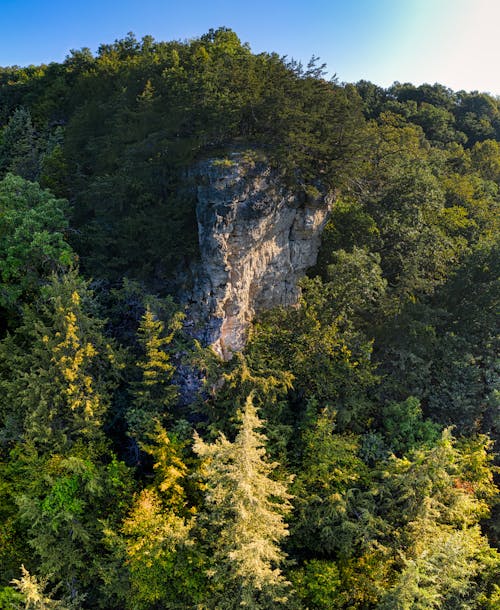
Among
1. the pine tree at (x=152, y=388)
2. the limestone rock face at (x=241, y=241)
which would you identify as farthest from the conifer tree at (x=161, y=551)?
the limestone rock face at (x=241, y=241)

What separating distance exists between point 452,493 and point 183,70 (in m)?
29.7

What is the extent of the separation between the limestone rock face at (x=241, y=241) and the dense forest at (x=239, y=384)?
1.55 metres

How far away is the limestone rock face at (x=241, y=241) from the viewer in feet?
81.0

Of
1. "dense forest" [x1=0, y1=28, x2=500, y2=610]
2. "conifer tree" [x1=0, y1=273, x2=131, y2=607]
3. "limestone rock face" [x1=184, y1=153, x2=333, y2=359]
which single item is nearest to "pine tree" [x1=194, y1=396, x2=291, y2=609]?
"dense forest" [x1=0, y1=28, x2=500, y2=610]

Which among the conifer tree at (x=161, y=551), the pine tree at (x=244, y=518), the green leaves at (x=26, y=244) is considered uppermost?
the green leaves at (x=26, y=244)

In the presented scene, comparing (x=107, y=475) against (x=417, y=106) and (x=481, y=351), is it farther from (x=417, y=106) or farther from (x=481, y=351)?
(x=417, y=106)

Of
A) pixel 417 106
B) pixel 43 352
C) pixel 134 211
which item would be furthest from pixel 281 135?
pixel 417 106

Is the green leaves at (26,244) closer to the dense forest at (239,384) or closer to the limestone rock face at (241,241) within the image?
the dense forest at (239,384)

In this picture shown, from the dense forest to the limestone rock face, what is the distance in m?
1.55

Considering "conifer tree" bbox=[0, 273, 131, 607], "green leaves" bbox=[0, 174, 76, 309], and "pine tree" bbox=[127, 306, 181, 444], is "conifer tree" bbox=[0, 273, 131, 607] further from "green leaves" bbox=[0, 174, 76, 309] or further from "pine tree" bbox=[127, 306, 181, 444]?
"green leaves" bbox=[0, 174, 76, 309]

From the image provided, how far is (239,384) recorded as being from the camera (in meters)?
21.9

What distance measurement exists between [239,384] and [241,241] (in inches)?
358

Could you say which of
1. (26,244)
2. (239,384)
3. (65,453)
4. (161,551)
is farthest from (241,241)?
(161,551)

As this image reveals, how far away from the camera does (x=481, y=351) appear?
2686 centimetres
